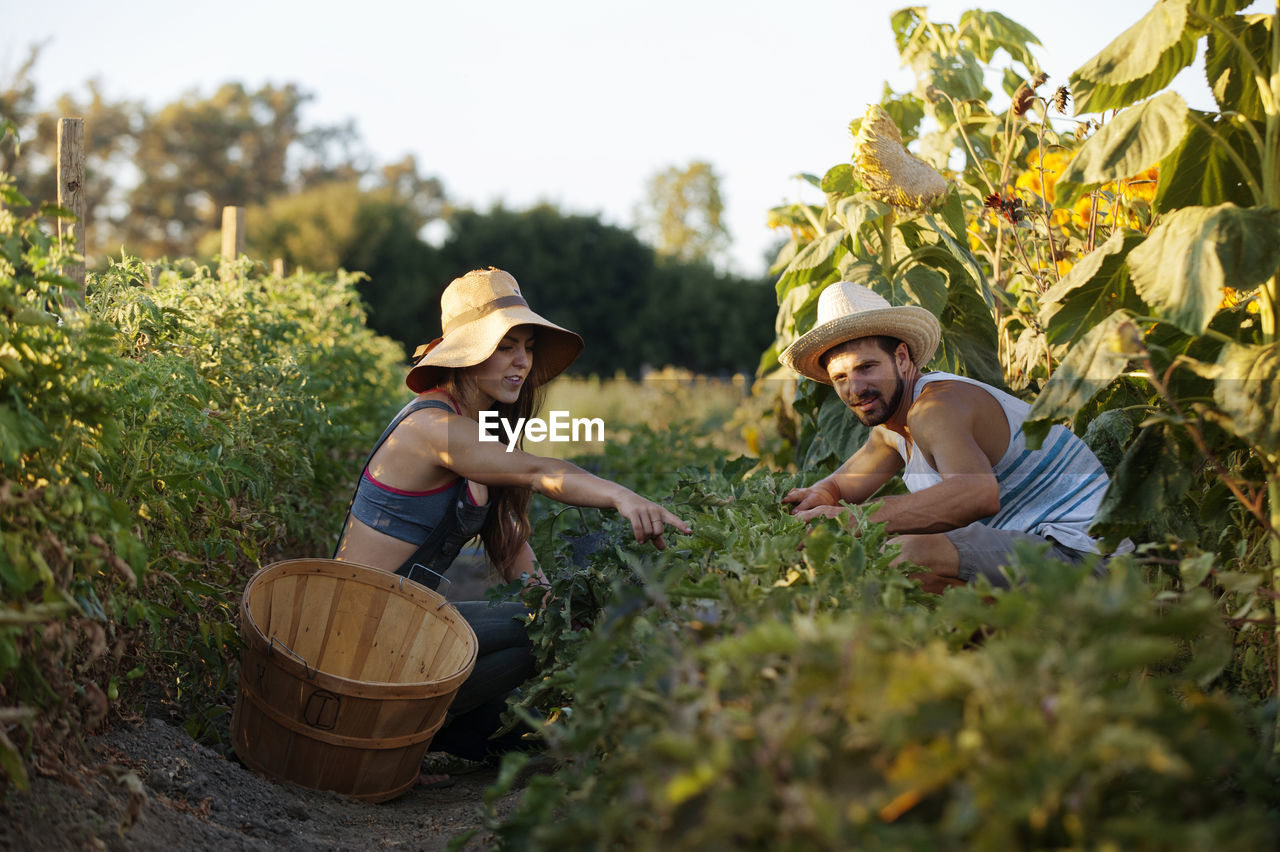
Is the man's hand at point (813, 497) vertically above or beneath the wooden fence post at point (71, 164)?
beneath

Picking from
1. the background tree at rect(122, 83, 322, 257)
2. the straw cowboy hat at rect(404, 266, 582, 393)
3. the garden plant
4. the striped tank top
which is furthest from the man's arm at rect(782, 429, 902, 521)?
the background tree at rect(122, 83, 322, 257)

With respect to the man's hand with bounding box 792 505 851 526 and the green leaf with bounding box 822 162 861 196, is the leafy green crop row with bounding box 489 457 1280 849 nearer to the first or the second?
the man's hand with bounding box 792 505 851 526

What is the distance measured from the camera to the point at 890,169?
3.73m

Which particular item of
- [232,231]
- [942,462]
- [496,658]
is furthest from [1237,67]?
[232,231]

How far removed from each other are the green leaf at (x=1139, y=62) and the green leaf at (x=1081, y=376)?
0.51 m

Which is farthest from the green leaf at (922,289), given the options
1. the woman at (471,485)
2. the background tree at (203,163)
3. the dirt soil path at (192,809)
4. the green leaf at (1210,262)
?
the background tree at (203,163)

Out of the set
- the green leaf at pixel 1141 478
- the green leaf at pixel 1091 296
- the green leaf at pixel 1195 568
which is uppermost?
the green leaf at pixel 1091 296

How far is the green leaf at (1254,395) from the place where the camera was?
1.85 m

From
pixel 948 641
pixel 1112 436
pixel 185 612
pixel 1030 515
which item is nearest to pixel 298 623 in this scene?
pixel 185 612

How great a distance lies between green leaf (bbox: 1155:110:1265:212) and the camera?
231 cm

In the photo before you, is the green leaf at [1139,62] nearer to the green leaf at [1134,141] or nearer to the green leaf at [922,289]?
the green leaf at [1134,141]

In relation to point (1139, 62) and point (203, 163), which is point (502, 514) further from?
point (203, 163)

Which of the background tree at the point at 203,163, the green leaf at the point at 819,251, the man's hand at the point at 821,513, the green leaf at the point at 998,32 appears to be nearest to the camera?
the man's hand at the point at 821,513

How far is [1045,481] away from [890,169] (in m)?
1.27
